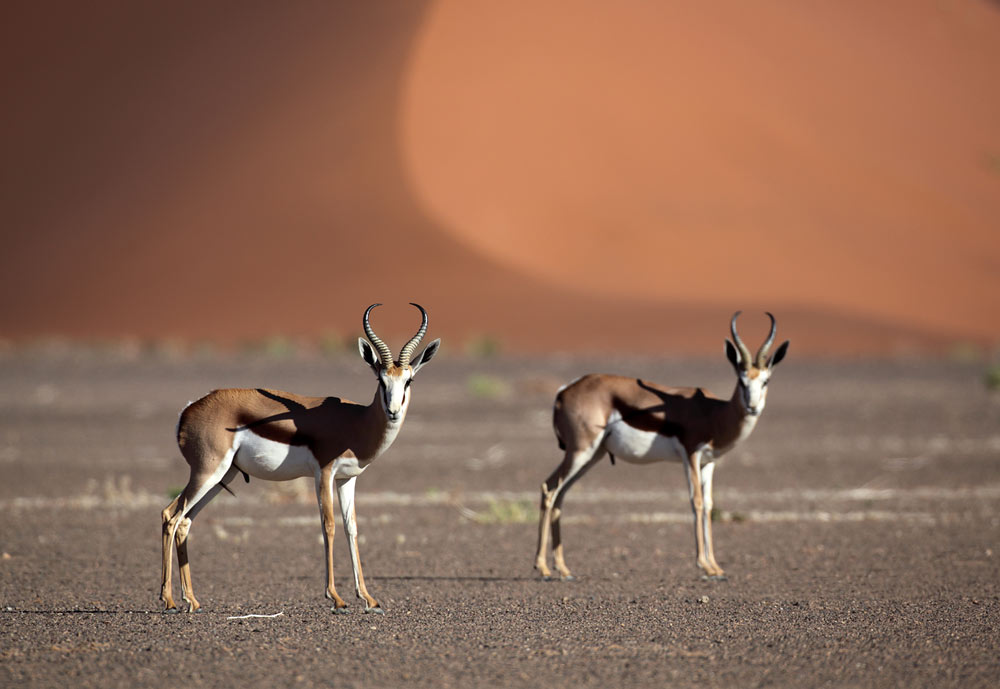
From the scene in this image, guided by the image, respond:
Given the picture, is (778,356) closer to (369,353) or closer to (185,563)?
(369,353)

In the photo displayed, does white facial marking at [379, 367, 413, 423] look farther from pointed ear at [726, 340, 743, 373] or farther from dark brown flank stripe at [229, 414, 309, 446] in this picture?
pointed ear at [726, 340, 743, 373]

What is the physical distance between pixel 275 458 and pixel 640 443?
118 inches

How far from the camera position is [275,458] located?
811cm

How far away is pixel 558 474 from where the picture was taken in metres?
9.92

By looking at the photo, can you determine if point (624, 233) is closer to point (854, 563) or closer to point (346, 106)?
point (346, 106)

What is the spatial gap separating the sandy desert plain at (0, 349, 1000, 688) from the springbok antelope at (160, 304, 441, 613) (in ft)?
1.57

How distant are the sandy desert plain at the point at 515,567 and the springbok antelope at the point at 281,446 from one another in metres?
0.48

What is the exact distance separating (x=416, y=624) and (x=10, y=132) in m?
56.1

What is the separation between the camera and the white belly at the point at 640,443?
979 cm

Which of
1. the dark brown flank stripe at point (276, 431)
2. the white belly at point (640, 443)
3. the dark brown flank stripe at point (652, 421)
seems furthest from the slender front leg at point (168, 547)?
the dark brown flank stripe at point (652, 421)

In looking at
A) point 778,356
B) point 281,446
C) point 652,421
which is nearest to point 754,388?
point 778,356

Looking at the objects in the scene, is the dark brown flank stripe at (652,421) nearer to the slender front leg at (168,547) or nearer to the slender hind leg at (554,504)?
the slender hind leg at (554,504)

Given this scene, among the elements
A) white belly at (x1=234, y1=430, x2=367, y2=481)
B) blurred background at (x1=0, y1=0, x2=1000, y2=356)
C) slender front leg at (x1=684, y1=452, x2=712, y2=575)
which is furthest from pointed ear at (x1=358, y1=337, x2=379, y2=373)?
blurred background at (x1=0, y1=0, x2=1000, y2=356)

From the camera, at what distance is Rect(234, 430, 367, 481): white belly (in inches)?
319
